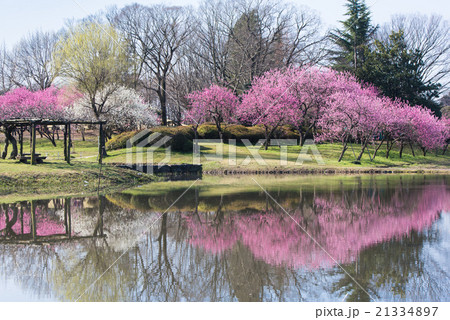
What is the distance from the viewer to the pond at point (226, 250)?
6.11 meters

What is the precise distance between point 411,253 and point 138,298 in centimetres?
482

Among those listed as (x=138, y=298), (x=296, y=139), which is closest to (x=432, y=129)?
→ (x=296, y=139)

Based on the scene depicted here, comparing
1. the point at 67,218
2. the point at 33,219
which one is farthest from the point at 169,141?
the point at 33,219

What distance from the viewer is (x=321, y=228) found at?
10234mm

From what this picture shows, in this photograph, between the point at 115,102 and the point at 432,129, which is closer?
the point at 115,102

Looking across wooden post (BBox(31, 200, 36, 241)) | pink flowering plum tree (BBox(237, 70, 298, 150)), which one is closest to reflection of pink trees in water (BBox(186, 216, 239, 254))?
wooden post (BBox(31, 200, 36, 241))

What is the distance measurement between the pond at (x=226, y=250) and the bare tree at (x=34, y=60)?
47810 millimetres

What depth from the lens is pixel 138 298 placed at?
5875 mm

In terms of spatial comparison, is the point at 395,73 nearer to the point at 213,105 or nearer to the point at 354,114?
the point at 354,114

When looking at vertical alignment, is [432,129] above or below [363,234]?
above

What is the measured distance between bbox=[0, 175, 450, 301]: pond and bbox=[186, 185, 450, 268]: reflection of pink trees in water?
2 centimetres

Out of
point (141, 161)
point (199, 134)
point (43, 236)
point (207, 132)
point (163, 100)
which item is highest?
point (163, 100)

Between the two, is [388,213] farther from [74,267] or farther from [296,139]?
[296,139]

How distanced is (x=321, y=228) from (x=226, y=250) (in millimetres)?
2957
